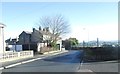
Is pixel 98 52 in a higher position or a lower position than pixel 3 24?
lower

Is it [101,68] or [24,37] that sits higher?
[24,37]

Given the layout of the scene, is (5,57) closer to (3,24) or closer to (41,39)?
(3,24)

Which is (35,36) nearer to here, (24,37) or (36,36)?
(36,36)

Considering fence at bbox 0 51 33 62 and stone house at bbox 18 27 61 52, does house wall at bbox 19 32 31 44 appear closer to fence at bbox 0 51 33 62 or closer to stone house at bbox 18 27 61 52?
stone house at bbox 18 27 61 52

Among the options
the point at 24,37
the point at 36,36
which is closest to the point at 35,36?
the point at 36,36

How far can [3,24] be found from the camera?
5028 cm

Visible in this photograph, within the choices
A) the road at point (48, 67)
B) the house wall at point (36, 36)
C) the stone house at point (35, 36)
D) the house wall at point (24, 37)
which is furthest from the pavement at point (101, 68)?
the house wall at point (24, 37)

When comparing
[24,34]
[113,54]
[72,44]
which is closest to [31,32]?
[24,34]

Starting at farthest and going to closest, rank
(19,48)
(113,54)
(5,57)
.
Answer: (19,48) < (113,54) < (5,57)

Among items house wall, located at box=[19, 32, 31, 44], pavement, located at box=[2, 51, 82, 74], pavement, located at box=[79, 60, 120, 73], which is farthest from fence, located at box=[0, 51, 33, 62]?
house wall, located at box=[19, 32, 31, 44]

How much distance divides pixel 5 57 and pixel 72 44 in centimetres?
9494

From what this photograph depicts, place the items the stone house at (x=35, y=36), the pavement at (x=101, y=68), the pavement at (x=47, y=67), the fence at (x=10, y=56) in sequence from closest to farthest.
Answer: the pavement at (x=101, y=68), the pavement at (x=47, y=67), the fence at (x=10, y=56), the stone house at (x=35, y=36)

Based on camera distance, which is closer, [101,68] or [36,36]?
[101,68]

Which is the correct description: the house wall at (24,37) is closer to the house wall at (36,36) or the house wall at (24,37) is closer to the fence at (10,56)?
the house wall at (36,36)
